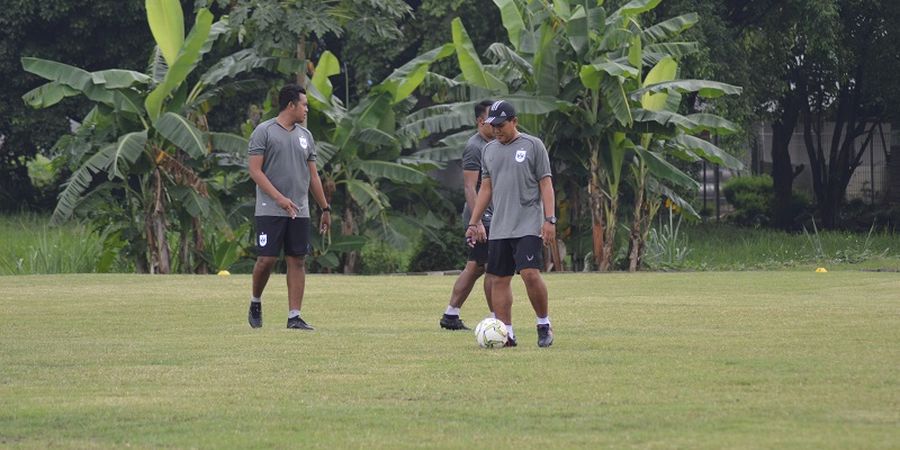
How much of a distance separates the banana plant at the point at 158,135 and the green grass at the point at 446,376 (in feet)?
21.2

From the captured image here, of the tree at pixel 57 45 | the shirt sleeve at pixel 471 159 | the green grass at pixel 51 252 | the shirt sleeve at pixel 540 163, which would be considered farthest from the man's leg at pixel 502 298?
the tree at pixel 57 45

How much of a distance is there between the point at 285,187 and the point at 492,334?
271 cm

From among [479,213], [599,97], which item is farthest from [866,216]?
[479,213]

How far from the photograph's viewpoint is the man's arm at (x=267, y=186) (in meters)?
12.6

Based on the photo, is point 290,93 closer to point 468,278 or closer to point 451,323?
point 468,278

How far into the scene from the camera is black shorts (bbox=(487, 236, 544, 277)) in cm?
1095

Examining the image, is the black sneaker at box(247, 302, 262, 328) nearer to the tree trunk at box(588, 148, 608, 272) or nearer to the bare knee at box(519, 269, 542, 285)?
the bare knee at box(519, 269, 542, 285)

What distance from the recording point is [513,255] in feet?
36.6

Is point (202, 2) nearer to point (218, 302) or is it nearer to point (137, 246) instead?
point (137, 246)

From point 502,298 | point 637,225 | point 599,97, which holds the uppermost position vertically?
point 599,97

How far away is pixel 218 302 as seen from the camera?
54.1 feet

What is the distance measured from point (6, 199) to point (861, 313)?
27.1 metres

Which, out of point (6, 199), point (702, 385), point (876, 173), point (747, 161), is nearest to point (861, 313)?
point (702, 385)

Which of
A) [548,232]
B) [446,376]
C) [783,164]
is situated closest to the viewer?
[446,376]
